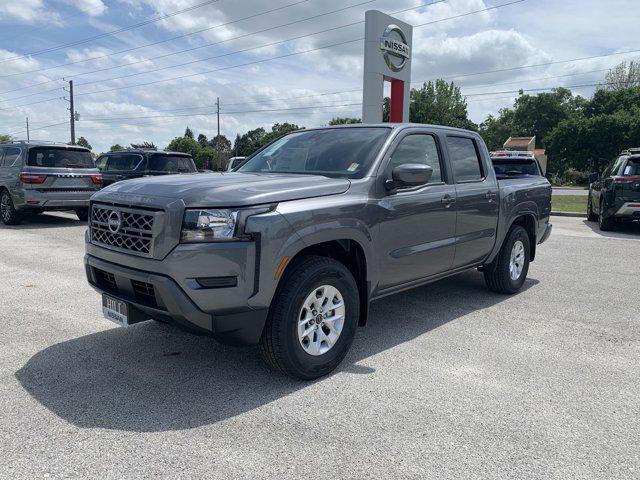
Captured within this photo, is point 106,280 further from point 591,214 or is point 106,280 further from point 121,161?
point 591,214

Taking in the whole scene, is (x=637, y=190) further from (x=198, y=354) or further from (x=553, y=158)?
(x=553, y=158)

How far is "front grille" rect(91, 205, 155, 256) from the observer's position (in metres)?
3.41

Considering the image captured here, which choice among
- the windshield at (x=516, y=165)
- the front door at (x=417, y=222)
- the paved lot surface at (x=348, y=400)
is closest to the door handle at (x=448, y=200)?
the front door at (x=417, y=222)

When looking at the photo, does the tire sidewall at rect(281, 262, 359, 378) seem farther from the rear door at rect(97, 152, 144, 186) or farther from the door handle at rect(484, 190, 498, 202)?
the rear door at rect(97, 152, 144, 186)

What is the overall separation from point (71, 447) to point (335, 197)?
2.20 m

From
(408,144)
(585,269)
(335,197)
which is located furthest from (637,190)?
(335,197)

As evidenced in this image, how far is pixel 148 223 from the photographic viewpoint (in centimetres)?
340

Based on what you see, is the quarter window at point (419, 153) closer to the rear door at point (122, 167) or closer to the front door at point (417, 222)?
the front door at point (417, 222)

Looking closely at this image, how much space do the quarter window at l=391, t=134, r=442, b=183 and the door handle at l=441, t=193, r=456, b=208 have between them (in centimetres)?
16

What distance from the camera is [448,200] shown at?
488cm

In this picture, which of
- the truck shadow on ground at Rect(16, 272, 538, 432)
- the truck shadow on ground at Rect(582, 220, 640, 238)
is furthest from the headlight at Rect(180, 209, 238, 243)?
the truck shadow on ground at Rect(582, 220, 640, 238)

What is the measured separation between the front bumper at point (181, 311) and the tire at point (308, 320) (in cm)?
14

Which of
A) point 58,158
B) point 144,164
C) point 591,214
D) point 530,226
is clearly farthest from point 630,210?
point 58,158

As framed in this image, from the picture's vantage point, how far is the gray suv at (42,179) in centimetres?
1158
